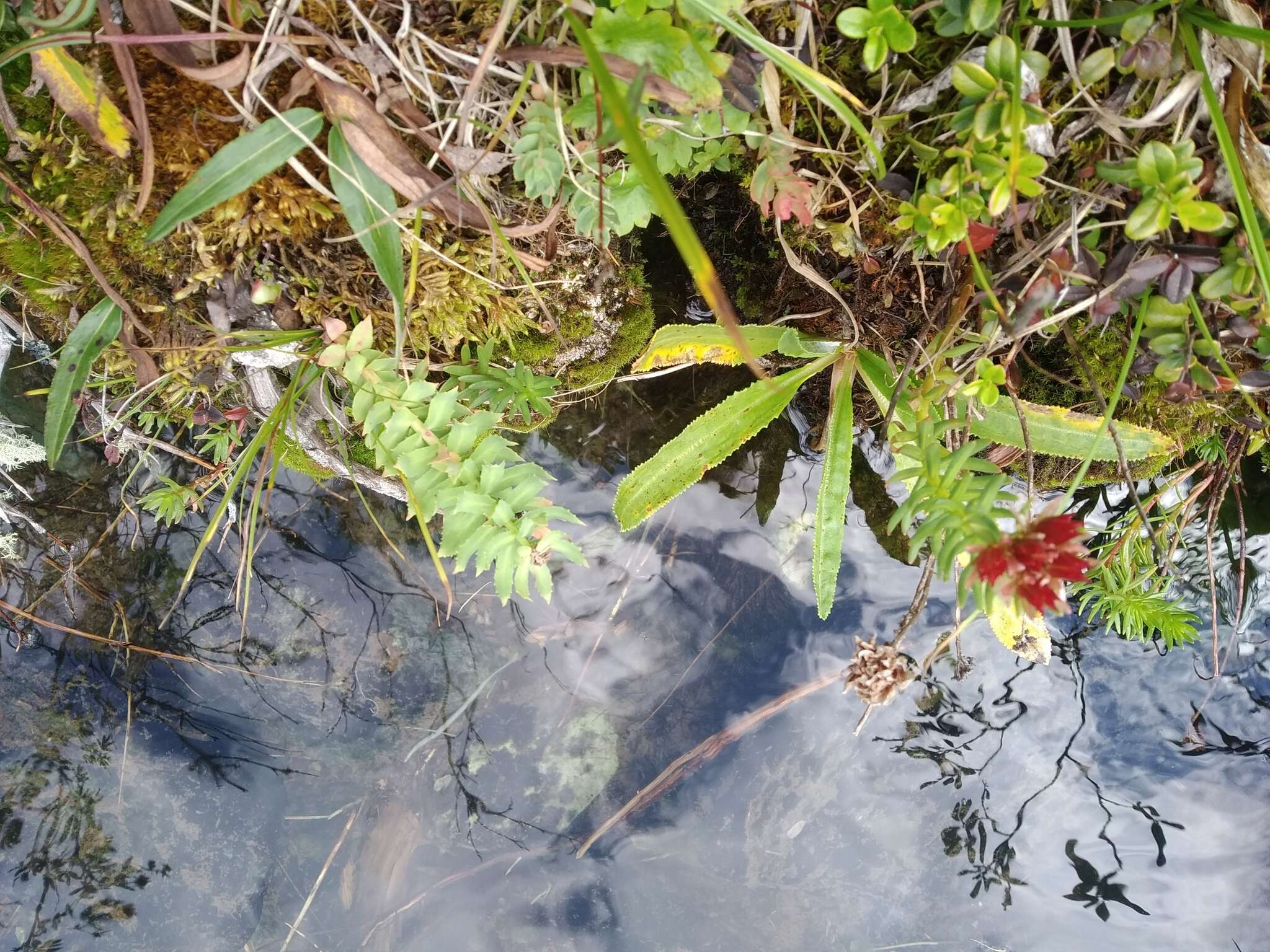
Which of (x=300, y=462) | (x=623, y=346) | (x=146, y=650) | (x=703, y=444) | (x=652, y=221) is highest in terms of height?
(x=652, y=221)

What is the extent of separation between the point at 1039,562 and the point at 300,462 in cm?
170

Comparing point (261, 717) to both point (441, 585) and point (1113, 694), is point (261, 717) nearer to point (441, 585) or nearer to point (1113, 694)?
point (441, 585)

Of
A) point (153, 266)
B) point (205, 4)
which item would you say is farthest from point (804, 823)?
point (205, 4)

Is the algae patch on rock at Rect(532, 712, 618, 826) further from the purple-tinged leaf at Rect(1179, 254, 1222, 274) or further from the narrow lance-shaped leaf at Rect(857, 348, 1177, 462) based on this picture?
the purple-tinged leaf at Rect(1179, 254, 1222, 274)

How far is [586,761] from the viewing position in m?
2.29

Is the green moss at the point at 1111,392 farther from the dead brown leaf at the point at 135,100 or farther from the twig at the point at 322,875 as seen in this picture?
the twig at the point at 322,875

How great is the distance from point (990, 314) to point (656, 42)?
29.6 inches

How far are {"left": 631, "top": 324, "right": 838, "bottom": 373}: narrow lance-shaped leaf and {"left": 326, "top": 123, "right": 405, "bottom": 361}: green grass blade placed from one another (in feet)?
2.11

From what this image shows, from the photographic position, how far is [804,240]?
63.1 inches

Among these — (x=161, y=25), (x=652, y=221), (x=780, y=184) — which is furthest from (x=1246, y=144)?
(x=161, y=25)

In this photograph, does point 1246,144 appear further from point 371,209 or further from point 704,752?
point 704,752

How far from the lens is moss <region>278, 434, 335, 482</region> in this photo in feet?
5.88

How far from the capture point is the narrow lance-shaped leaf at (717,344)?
1.67 metres

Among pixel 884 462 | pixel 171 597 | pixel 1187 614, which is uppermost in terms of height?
pixel 884 462
